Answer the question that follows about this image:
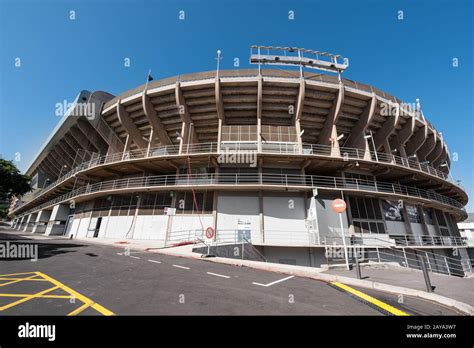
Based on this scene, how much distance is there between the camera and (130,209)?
19.0m

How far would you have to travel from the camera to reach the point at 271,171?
17516 millimetres

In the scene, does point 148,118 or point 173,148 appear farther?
point 173,148

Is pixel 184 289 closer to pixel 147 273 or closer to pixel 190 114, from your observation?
pixel 147 273

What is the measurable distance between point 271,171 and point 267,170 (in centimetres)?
38

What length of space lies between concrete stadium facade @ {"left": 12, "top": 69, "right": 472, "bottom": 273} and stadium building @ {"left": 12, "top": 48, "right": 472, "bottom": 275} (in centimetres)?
11

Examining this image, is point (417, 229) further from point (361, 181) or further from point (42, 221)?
point (42, 221)

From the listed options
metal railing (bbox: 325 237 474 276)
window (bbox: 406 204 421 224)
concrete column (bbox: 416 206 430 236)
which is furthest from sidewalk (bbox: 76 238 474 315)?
concrete column (bbox: 416 206 430 236)

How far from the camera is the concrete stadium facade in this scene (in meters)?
15.9

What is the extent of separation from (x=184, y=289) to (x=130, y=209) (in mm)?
17157

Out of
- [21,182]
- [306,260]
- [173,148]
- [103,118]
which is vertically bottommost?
[306,260]

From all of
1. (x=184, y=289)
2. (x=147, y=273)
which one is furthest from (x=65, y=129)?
(x=184, y=289)

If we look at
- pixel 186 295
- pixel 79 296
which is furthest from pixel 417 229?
pixel 79 296

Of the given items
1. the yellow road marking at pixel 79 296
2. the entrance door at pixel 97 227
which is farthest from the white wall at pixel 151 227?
the yellow road marking at pixel 79 296

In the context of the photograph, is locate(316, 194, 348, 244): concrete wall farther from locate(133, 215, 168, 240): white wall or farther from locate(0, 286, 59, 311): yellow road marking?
locate(0, 286, 59, 311): yellow road marking
